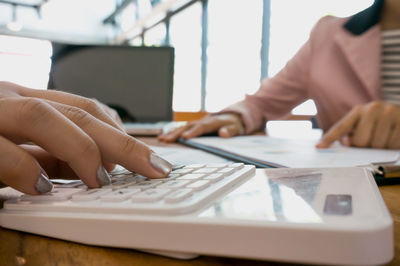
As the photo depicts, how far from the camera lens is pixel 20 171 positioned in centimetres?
27

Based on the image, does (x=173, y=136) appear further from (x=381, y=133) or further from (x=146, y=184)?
(x=146, y=184)

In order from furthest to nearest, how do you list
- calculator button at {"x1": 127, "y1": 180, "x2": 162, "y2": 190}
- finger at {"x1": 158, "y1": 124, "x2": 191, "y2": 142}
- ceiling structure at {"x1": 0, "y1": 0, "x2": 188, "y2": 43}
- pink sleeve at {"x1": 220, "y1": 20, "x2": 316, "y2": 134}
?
ceiling structure at {"x1": 0, "y1": 0, "x2": 188, "y2": 43} → pink sleeve at {"x1": 220, "y1": 20, "x2": 316, "y2": 134} → finger at {"x1": 158, "y1": 124, "x2": 191, "y2": 142} → calculator button at {"x1": 127, "y1": 180, "x2": 162, "y2": 190}

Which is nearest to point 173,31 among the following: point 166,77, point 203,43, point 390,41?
point 203,43

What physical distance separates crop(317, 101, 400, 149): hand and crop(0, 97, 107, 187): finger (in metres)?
0.45

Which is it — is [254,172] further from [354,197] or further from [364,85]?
[364,85]

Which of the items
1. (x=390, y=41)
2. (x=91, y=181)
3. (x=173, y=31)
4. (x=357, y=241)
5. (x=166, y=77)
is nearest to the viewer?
(x=357, y=241)

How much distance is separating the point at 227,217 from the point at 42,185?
165 millimetres

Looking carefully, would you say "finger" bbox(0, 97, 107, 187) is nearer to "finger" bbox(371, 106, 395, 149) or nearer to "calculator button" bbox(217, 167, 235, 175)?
"calculator button" bbox(217, 167, 235, 175)

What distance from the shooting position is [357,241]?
0.15 m

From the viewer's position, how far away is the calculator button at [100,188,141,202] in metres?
0.23

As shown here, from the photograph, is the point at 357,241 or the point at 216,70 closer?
the point at 357,241

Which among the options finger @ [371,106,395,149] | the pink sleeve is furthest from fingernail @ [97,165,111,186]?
the pink sleeve

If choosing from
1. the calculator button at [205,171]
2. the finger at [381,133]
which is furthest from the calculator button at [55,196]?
the finger at [381,133]

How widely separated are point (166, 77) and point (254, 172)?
1.08 meters
